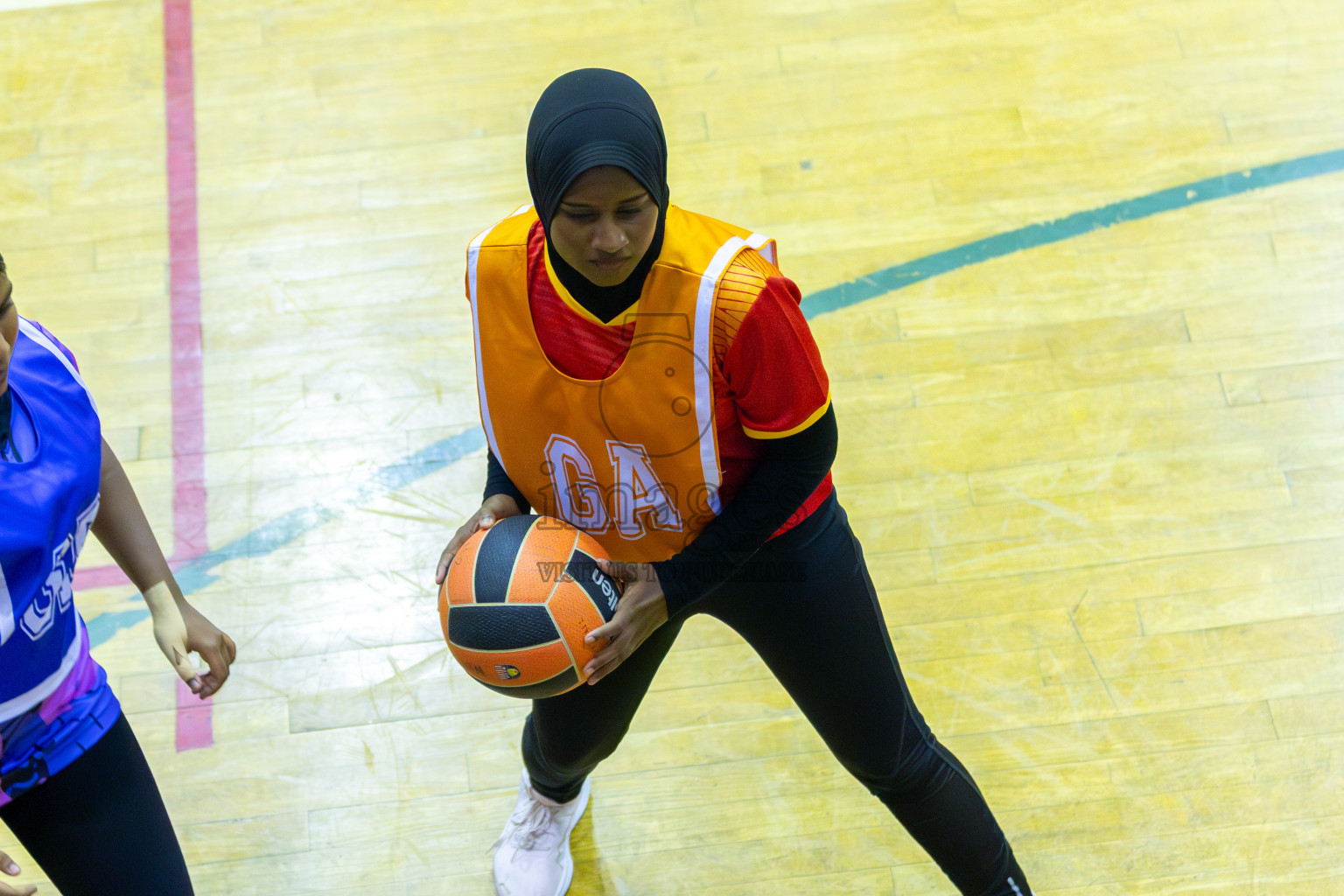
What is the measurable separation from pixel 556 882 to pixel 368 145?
8.21ft

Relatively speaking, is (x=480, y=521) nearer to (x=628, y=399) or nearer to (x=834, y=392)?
(x=628, y=399)

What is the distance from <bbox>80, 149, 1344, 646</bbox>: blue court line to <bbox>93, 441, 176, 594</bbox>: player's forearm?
103 centimetres

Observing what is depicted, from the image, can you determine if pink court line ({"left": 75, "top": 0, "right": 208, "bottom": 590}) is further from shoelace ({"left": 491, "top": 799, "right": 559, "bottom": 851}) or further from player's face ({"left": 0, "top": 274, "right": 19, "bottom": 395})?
player's face ({"left": 0, "top": 274, "right": 19, "bottom": 395})

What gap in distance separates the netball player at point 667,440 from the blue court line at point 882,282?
46.1 inches

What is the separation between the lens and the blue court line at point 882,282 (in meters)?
3.03

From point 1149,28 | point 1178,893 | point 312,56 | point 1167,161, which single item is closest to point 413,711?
point 1178,893

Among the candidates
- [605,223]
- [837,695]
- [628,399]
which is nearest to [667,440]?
[628,399]

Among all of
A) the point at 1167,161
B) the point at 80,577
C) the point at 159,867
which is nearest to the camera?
the point at 159,867

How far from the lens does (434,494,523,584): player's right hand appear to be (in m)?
1.91

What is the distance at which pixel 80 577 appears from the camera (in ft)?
9.91

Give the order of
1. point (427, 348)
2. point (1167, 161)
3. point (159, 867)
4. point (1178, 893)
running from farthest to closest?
point (1167, 161) < point (427, 348) < point (1178, 893) < point (159, 867)

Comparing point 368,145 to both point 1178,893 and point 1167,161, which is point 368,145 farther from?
point 1178,893

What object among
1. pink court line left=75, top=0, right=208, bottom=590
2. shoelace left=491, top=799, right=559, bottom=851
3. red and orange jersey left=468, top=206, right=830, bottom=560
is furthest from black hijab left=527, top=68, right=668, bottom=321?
pink court line left=75, top=0, right=208, bottom=590

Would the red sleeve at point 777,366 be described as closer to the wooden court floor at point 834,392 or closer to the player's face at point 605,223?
the player's face at point 605,223
